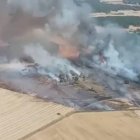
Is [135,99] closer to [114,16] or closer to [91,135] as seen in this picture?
[91,135]

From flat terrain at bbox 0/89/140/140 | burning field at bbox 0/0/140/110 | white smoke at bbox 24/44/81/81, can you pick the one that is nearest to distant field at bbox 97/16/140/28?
burning field at bbox 0/0/140/110

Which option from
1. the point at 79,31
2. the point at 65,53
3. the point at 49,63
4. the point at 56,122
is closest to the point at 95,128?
the point at 56,122

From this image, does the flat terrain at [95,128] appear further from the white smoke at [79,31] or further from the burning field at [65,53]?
the white smoke at [79,31]

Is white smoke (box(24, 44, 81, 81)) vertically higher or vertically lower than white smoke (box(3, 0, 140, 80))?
lower

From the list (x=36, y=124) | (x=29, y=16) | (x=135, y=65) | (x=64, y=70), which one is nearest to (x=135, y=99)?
(x=135, y=65)

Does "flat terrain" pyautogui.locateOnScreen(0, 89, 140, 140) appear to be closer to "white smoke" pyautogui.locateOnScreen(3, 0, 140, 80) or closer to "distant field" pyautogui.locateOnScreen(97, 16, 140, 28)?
"white smoke" pyautogui.locateOnScreen(3, 0, 140, 80)

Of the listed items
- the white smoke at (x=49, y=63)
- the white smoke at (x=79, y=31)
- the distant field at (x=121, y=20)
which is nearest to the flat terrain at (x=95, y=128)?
the white smoke at (x=49, y=63)

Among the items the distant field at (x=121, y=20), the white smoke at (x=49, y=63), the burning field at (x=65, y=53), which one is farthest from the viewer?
the distant field at (x=121, y=20)

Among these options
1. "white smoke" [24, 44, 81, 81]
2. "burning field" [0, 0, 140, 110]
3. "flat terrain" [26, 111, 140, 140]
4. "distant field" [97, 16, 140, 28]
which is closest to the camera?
"flat terrain" [26, 111, 140, 140]
